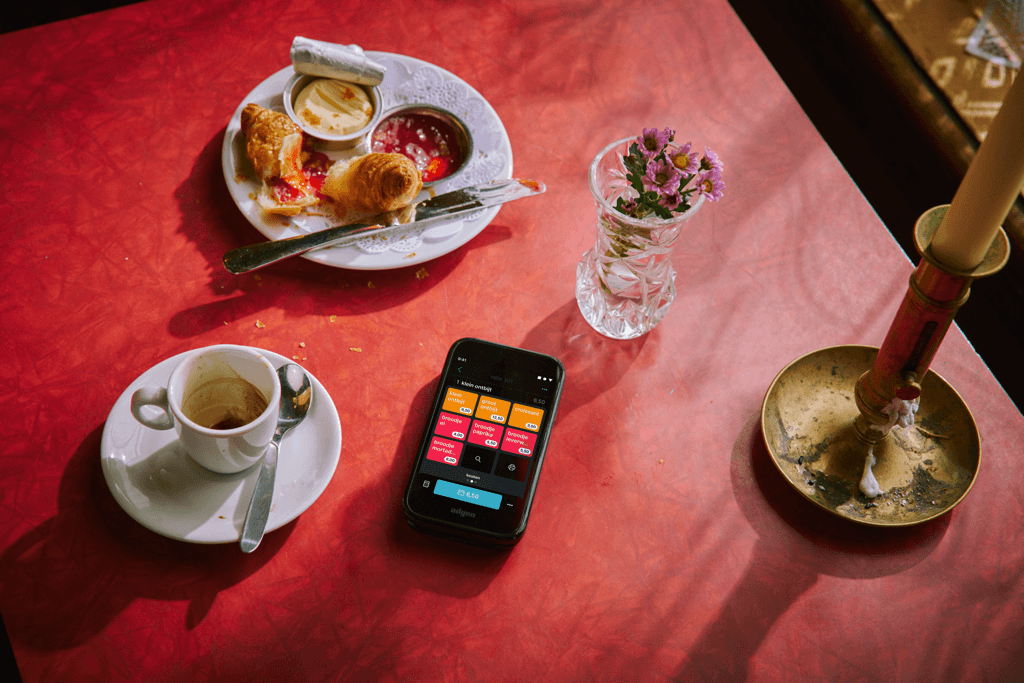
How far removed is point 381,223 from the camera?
2.78ft

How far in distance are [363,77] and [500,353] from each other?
1.49ft

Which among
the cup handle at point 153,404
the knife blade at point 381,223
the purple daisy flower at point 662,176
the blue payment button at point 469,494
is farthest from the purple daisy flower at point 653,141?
the cup handle at point 153,404

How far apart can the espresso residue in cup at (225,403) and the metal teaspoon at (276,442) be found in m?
0.03

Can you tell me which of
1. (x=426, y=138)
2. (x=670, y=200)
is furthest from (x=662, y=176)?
(x=426, y=138)

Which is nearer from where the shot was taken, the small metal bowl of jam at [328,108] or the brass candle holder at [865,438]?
the brass candle holder at [865,438]

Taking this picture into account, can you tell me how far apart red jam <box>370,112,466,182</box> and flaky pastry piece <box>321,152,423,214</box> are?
0.06 m

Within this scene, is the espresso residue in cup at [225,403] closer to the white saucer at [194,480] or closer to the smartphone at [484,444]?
the white saucer at [194,480]

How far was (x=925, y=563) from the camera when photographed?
2.34 feet

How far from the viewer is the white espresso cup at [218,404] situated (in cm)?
61

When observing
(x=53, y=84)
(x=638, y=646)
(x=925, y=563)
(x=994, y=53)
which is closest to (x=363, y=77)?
(x=53, y=84)

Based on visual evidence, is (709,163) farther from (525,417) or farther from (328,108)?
(328,108)

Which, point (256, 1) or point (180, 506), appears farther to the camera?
point (256, 1)

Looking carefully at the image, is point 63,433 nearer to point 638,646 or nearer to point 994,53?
point 638,646

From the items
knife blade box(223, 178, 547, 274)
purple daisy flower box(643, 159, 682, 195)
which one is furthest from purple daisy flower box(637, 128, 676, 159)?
knife blade box(223, 178, 547, 274)
